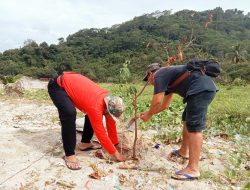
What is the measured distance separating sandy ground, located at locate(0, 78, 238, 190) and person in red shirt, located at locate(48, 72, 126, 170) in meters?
0.20

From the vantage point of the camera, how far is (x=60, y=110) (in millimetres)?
4312

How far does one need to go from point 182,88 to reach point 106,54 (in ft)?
133

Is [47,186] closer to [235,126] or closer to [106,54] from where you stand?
[235,126]

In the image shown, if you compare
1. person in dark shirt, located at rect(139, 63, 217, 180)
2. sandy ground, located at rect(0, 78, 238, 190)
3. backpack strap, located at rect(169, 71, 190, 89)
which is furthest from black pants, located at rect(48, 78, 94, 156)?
backpack strap, located at rect(169, 71, 190, 89)

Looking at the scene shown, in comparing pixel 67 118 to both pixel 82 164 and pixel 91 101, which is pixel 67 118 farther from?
pixel 82 164

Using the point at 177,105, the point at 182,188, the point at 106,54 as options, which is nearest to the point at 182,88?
the point at 182,188

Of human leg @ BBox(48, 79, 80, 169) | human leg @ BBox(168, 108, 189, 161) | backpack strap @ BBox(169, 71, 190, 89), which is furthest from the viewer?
human leg @ BBox(168, 108, 189, 161)

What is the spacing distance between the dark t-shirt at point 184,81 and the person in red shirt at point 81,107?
1.71ft

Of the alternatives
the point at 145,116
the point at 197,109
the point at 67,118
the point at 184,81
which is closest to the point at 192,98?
the point at 197,109

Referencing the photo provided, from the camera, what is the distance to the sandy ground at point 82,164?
12.8ft

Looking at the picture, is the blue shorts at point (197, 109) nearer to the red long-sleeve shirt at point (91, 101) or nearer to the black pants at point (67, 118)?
the red long-sleeve shirt at point (91, 101)

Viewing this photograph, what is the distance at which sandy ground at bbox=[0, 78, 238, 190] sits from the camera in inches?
154

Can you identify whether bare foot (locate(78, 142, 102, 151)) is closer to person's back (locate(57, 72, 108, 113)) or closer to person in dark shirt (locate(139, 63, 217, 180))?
person's back (locate(57, 72, 108, 113))

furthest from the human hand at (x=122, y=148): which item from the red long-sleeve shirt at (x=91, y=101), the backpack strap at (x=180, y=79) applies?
the backpack strap at (x=180, y=79)
